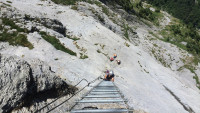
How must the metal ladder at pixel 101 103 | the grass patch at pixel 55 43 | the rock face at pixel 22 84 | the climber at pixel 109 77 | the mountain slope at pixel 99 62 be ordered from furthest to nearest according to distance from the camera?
the grass patch at pixel 55 43, the climber at pixel 109 77, the mountain slope at pixel 99 62, the metal ladder at pixel 101 103, the rock face at pixel 22 84

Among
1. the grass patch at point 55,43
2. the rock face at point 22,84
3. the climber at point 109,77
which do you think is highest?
the rock face at point 22,84

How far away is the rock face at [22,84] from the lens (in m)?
8.57

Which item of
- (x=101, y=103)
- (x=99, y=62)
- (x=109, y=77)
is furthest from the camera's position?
(x=99, y=62)

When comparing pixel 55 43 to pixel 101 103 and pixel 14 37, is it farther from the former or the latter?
pixel 101 103

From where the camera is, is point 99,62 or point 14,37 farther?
point 99,62

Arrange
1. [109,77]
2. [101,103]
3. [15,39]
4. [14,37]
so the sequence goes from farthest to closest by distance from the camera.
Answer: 1. [14,37]
2. [15,39]
3. [109,77]
4. [101,103]

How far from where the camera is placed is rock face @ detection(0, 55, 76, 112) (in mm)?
8570

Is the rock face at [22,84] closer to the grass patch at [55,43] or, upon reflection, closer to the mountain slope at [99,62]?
the mountain slope at [99,62]

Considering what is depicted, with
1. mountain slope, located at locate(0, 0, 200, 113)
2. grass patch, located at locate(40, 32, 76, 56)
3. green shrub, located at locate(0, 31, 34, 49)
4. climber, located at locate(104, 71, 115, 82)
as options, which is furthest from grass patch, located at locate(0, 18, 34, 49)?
climber, located at locate(104, 71, 115, 82)

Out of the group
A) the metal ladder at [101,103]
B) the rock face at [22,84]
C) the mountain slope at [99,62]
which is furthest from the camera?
the mountain slope at [99,62]

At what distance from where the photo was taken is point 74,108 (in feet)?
37.3

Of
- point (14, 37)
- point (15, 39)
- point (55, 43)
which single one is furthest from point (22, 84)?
point (55, 43)

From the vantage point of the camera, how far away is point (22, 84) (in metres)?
9.41

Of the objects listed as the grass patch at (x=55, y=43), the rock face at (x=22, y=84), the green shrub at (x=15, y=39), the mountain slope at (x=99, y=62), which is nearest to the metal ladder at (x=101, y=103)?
the mountain slope at (x=99, y=62)
